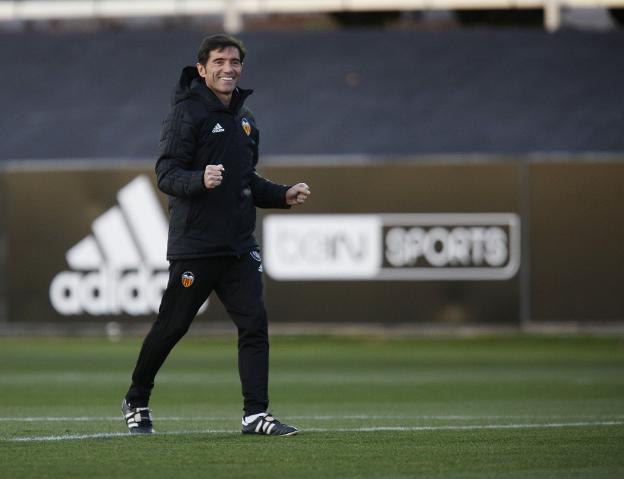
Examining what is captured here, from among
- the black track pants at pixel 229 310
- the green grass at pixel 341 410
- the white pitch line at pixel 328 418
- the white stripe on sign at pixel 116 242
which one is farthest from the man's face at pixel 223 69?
the white stripe on sign at pixel 116 242

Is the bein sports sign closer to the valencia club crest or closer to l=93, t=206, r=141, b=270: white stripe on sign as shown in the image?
l=93, t=206, r=141, b=270: white stripe on sign

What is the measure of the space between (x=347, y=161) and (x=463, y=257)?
7.18 ft

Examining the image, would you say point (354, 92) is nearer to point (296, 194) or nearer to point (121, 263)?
point (121, 263)

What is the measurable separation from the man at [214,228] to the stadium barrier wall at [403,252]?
43.0 ft

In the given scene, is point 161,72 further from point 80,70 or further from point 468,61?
point 468,61

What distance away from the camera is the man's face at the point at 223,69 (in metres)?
8.26

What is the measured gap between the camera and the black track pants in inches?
328

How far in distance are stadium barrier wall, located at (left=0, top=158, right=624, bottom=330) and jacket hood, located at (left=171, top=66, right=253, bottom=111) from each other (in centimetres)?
1310

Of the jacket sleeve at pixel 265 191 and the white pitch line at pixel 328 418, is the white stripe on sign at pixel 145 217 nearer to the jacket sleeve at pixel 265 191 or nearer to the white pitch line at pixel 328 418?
the white pitch line at pixel 328 418

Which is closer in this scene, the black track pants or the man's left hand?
the black track pants

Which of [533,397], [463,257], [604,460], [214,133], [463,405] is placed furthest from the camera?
[463,257]

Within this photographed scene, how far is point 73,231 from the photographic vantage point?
22234 mm

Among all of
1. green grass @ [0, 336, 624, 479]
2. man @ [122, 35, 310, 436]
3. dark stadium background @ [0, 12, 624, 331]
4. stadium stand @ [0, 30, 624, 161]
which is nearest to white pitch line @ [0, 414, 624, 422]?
green grass @ [0, 336, 624, 479]

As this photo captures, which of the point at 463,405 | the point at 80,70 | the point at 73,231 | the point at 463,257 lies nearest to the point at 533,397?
the point at 463,405
